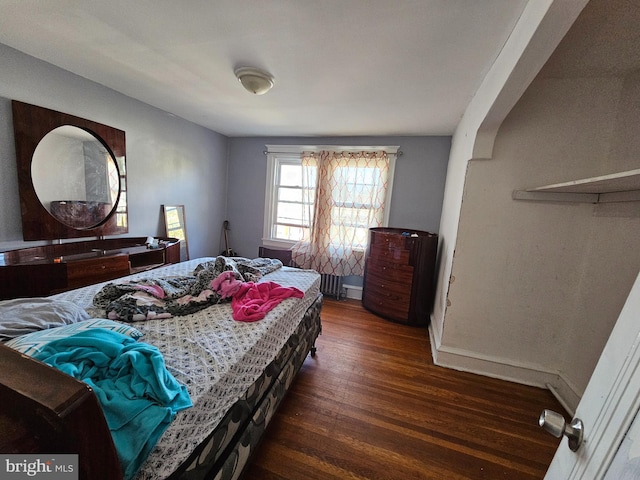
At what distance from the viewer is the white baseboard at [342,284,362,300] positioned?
3611 millimetres

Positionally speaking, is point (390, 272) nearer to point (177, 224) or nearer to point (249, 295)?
point (249, 295)

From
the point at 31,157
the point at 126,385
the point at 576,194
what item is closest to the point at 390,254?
the point at 576,194

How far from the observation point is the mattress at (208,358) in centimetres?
73

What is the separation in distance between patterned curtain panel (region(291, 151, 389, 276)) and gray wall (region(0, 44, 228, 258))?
1.49 meters

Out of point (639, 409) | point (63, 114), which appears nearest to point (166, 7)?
point (63, 114)

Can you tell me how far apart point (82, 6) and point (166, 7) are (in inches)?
19.3

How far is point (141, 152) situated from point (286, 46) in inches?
83.5

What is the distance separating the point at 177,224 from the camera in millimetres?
3256

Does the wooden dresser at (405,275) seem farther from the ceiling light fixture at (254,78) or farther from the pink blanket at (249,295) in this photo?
the ceiling light fixture at (254,78)

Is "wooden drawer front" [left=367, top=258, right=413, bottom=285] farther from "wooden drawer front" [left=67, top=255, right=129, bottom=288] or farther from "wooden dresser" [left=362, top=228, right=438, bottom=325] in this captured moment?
"wooden drawer front" [left=67, top=255, right=129, bottom=288]

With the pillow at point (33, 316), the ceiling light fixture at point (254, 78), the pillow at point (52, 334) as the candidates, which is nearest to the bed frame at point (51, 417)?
the pillow at point (52, 334)

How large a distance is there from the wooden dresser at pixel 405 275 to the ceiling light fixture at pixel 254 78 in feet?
6.23

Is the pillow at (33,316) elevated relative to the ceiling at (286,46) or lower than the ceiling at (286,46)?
lower

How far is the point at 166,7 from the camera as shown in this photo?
4.35 feet
